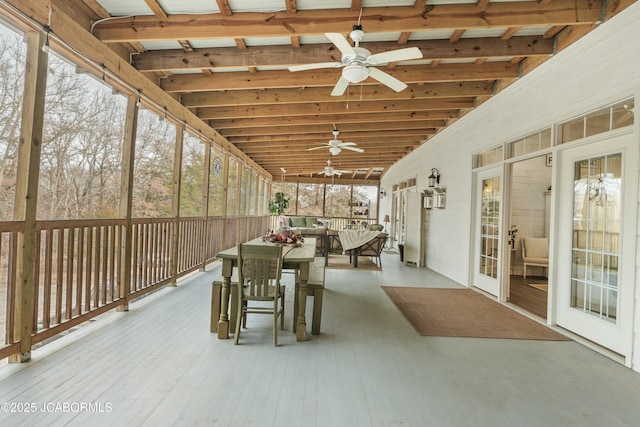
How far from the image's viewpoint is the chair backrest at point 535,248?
21.0ft

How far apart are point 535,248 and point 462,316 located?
356 centimetres

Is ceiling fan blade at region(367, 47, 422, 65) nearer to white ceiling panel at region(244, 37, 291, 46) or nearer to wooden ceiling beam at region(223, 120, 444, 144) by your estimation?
white ceiling panel at region(244, 37, 291, 46)

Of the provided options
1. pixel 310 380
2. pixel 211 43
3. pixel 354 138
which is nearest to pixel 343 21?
pixel 211 43

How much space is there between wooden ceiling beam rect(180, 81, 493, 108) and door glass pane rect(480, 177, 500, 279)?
1432 millimetres

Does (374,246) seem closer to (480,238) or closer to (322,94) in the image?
(480,238)

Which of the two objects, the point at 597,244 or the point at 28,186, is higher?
the point at 28,186

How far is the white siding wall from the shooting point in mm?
2799

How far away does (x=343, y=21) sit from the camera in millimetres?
3139

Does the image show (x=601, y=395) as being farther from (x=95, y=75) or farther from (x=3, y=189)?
(x=95, y=75)

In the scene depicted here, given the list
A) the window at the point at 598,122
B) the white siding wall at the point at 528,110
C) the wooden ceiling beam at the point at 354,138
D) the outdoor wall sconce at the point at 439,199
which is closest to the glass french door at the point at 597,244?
the window at the point at 598,122

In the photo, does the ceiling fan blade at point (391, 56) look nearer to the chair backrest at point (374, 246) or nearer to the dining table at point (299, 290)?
the dining table at point (299, 290)

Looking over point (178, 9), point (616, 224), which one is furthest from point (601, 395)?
point (178, 9)

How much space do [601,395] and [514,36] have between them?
3621mm

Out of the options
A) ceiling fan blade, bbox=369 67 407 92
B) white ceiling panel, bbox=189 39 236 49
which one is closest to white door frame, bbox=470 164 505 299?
ceiling fan blade, bbox=369 67 407 92
